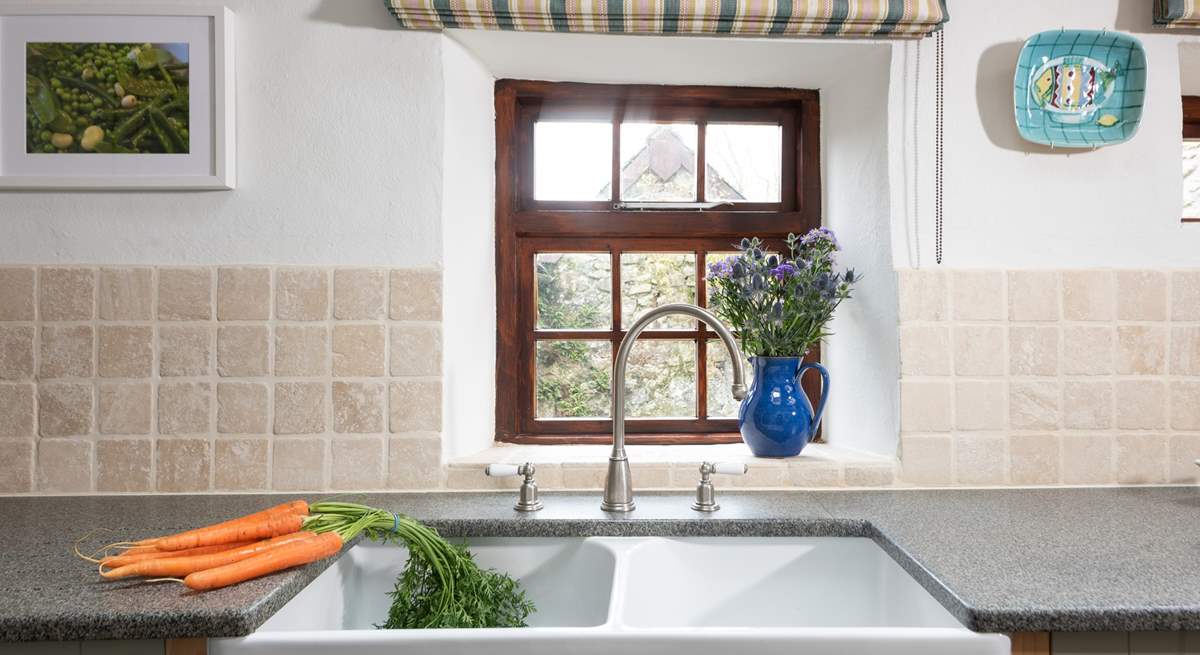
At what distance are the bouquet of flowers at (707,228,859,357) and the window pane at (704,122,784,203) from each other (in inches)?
11.3

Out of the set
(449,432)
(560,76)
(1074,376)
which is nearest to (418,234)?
(449,432)

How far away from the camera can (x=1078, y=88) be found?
59.9 inches

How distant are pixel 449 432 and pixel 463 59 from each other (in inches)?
31.4

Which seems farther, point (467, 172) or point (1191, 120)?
point (1191, 120)

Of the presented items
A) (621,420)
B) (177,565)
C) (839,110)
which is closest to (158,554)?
(177,565)

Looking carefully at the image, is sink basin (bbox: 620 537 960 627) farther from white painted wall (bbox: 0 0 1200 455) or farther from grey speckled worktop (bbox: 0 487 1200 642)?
white painted wall (bbox: 0 0 1200 455)

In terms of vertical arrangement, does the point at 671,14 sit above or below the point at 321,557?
above

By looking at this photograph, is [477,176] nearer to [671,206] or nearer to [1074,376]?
[671,206]

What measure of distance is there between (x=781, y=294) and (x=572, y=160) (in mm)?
629

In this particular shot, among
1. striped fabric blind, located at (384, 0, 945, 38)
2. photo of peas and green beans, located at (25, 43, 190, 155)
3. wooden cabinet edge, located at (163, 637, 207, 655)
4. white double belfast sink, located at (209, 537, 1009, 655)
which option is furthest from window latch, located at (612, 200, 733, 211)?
wooden cabinet edge, located at (163, 637, 207, 655)

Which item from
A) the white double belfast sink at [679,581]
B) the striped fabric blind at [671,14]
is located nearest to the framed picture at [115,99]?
the striped fabric blind at [671,14]

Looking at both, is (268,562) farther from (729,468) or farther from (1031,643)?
(1031,643)

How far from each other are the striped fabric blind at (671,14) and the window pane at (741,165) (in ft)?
1.25

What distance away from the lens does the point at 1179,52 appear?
161cm
